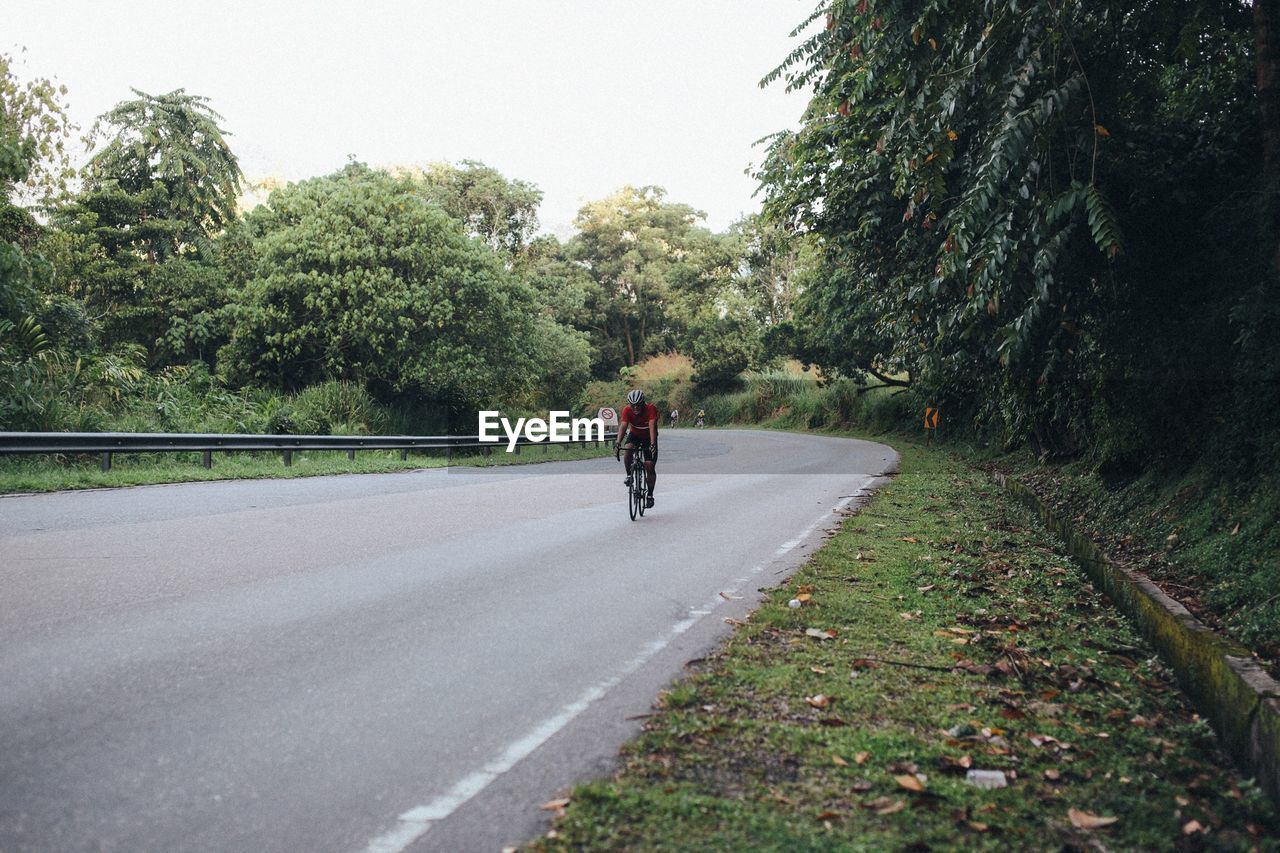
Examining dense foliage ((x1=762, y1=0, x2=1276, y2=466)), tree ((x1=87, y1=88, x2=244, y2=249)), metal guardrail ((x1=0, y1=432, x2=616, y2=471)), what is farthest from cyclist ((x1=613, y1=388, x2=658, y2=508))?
tree ((x1=87, y1=88, x2=244, y2=249))

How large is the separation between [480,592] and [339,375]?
83.1ft

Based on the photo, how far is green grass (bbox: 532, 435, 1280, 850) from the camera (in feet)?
12.1

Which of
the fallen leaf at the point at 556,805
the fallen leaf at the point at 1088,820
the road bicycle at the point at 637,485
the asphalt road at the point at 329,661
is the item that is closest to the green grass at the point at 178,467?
the asphalt road at the point at 329,661

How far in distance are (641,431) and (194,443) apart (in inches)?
364

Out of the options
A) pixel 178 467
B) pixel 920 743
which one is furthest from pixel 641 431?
pixel 920 743

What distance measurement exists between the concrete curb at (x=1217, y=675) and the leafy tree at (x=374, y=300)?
24.6 m

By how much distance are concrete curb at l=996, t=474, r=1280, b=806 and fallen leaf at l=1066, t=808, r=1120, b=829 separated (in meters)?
0.90

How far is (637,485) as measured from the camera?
1362 cm

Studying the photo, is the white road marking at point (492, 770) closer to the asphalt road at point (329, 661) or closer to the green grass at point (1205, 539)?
the asphalt road at point (329, 661)

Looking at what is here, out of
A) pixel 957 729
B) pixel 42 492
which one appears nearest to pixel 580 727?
pixel 957 729

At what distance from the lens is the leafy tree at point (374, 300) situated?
2956 cm

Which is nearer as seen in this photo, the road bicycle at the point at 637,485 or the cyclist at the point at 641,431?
the road bicycle at the point at 637,485

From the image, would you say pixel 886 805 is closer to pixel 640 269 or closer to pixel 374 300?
pixel 374 300

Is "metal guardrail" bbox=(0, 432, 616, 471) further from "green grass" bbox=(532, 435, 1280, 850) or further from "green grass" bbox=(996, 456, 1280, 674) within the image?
"green grass" bbox=(996, 456, 1280, 674)
